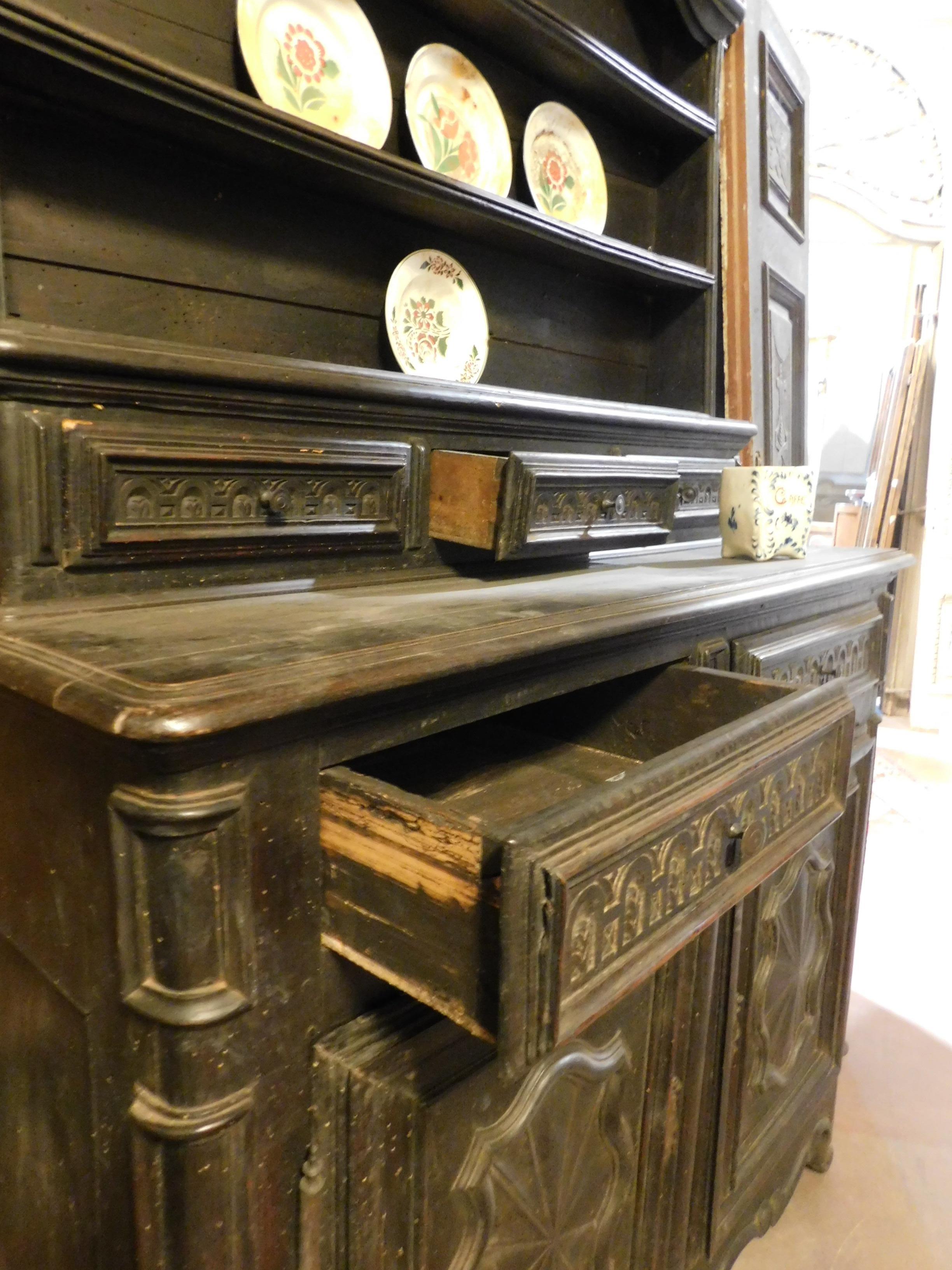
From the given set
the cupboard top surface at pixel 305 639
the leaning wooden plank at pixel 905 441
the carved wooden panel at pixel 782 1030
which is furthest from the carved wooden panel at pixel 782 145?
the leaning wooden plank at pixel 905 441

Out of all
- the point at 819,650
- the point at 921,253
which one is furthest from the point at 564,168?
the point at 921,253

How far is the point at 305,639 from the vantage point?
59 centimetres

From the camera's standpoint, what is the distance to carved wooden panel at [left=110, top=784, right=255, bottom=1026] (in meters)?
0.47

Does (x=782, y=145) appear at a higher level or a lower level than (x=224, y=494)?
higher

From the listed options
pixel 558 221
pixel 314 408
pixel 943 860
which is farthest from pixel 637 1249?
pixel 943 860

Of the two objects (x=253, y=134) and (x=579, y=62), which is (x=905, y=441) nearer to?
(x=579, y=62)

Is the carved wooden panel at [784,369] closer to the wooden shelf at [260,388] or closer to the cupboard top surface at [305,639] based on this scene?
the wooden shelf at [260,388]

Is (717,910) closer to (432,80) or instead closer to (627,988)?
(627,988)

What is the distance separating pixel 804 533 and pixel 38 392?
111 cm

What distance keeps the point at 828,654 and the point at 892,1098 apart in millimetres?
953

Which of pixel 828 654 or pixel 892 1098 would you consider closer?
pixel 828 654

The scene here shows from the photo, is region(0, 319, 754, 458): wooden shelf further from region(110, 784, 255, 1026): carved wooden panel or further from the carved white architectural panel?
the carved white architectural panel

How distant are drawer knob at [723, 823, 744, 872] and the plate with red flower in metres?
0.82

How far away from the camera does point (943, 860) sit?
2.44 metres
